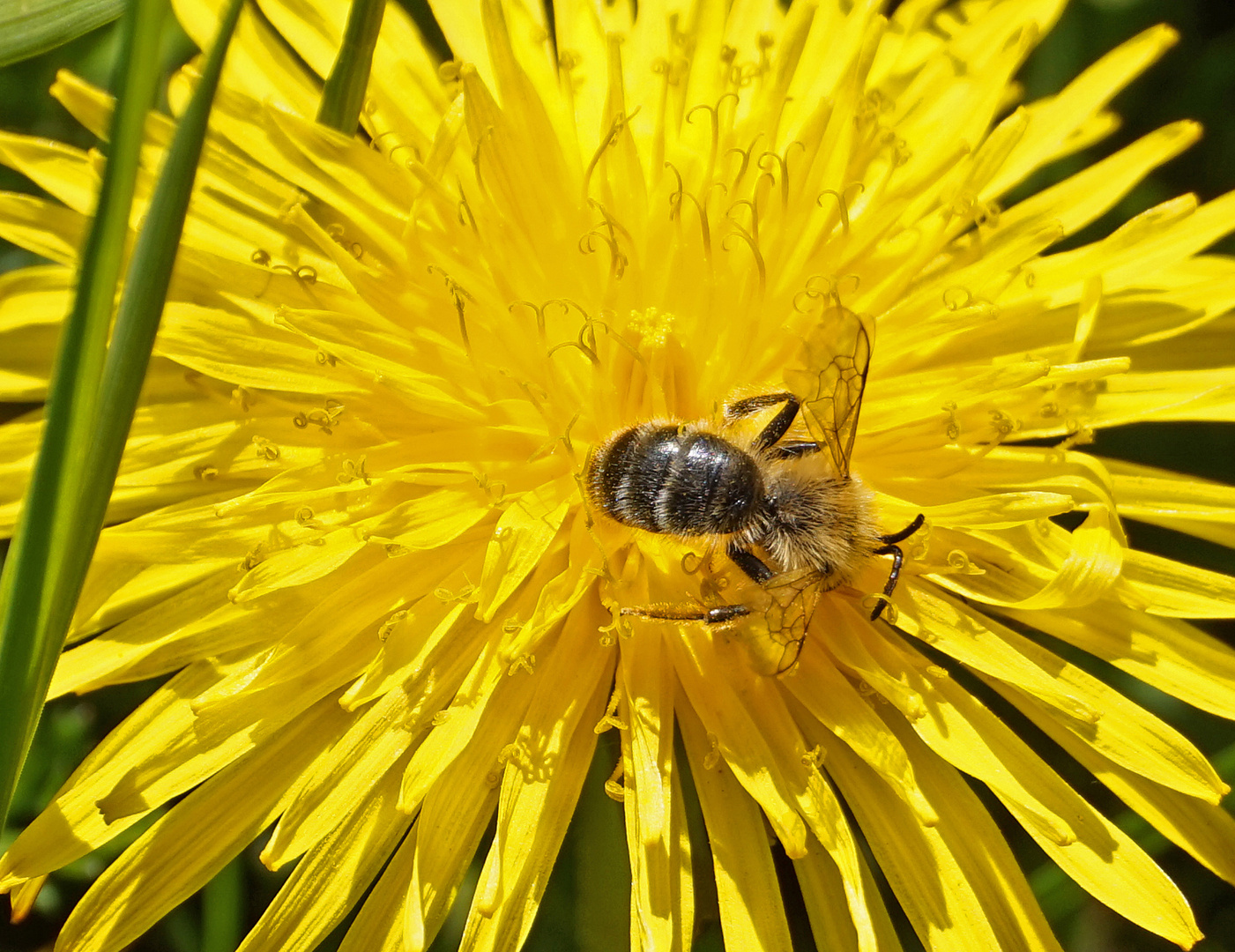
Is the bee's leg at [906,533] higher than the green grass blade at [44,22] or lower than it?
lower

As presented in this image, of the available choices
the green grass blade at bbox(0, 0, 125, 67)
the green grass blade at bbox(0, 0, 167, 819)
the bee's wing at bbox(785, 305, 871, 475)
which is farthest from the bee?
the green grass blade at bbox(0, 0, 125, 67)

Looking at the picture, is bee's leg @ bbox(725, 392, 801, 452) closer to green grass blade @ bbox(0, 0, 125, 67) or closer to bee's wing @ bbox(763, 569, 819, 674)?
bee's wing @ bbox(763, 569, 819, 674)

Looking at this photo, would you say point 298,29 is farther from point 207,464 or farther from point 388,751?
point 388,751

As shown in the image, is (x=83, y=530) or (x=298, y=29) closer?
(x=83, y=530)

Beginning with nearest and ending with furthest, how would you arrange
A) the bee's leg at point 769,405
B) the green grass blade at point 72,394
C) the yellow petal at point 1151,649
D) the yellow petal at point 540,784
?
the green grass blade at point 72,394
the yellow petal at point 540,784
the yellow petal at point 1151,649
the bee's leg at point 769,405

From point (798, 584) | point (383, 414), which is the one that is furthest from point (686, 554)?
point (383, 414)

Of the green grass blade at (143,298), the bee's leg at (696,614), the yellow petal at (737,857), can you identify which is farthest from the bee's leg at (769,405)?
the green grass blade at (143,298)

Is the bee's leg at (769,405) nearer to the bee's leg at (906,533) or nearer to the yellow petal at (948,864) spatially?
the bee's leg at (906,533)

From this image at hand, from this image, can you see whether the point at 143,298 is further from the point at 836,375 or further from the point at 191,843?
the point at 836,375
